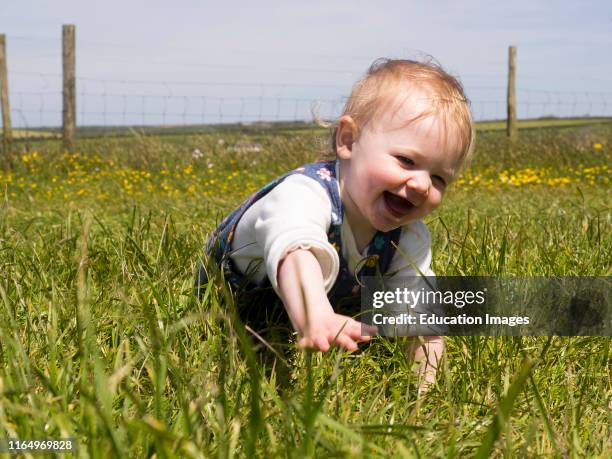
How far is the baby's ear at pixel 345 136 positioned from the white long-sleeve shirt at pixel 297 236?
0.49 ft

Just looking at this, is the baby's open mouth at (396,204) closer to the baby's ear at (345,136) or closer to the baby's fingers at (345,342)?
the baby's ear at (345,136)

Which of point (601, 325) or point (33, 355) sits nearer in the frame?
point (33, 355)

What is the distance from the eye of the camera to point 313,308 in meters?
1.61

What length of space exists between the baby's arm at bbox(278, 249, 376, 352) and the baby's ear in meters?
0.63

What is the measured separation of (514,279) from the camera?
253cm

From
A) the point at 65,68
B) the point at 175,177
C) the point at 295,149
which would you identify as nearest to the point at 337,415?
the point at 175,177

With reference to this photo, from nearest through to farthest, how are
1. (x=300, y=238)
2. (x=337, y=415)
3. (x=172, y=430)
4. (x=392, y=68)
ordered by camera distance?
(x=172, y=430)
(x=337, y=415)
(x=300, y=238)
(x=392, y=68)

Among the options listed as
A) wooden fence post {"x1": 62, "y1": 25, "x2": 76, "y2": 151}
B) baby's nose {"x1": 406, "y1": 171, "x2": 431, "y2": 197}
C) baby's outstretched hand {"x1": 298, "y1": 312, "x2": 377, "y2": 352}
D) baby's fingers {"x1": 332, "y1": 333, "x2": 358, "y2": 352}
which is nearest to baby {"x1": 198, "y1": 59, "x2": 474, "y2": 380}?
baby's nose {"x1": 406, "y1": 171, "x2": 431, "y2": 197}

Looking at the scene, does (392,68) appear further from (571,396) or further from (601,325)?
(571,396)

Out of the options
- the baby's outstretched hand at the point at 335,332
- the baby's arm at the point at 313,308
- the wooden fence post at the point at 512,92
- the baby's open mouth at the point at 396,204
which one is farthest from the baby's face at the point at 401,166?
the wooden fence post at the point at 512,92

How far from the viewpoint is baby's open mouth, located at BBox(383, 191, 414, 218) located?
2.22 m

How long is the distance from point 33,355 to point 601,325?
1.65 metres

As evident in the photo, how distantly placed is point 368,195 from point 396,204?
0.09 metres

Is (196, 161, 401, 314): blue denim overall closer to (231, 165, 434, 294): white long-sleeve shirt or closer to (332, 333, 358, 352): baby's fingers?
(231, 165, 434, 294): white long-sleeve shirt
